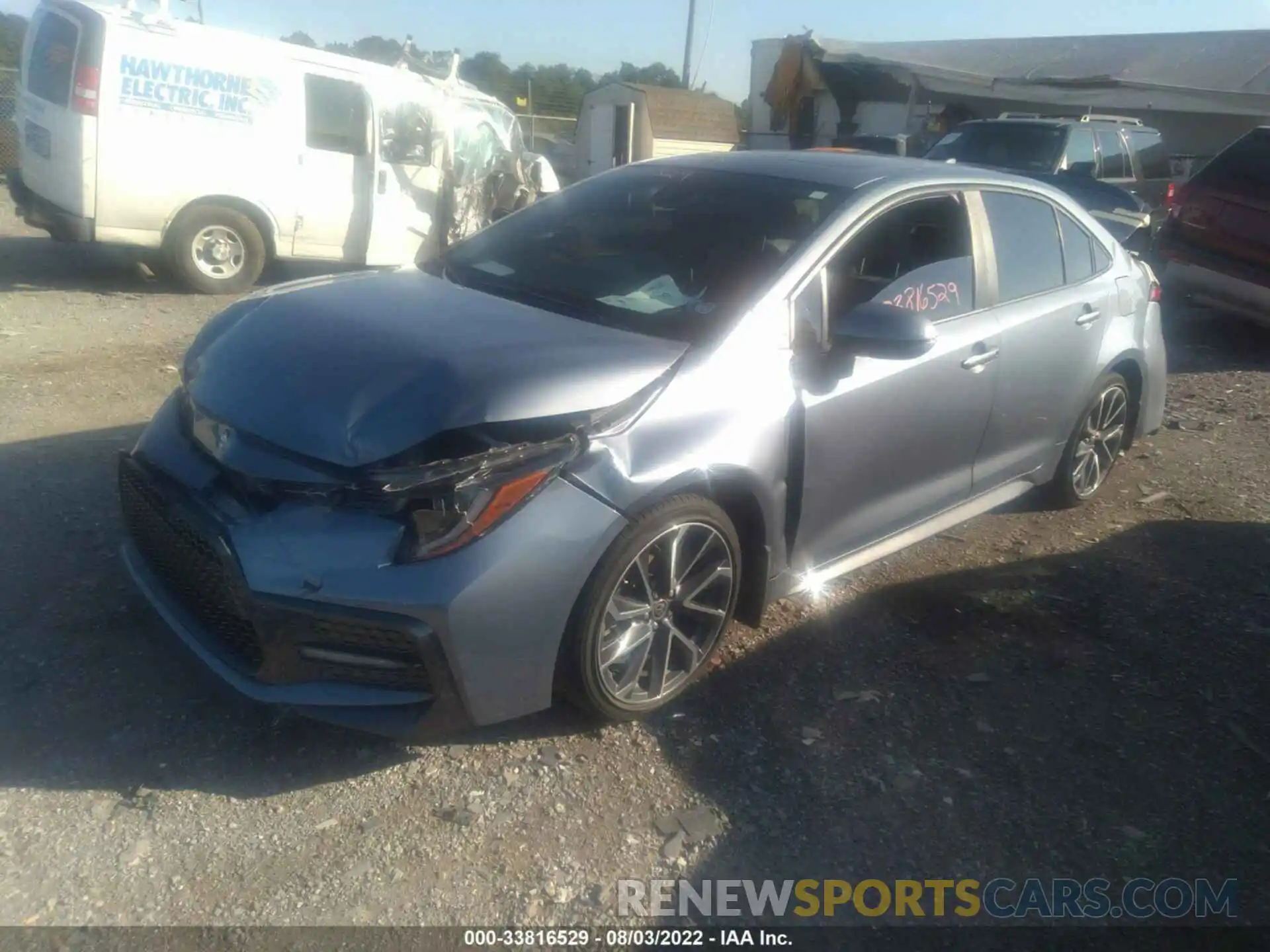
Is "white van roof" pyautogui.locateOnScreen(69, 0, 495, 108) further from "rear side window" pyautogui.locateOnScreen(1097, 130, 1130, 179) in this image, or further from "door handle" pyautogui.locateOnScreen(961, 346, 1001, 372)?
"rear side window" pyautogui.locateOnScreen(1097, 130, 1130, 179)

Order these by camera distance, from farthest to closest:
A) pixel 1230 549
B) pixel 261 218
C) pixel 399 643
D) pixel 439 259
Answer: pixel 261 218 → pixel 1230 549 → pixel 439 259 → pixel 399 643

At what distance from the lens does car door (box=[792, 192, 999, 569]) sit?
348 centimetres

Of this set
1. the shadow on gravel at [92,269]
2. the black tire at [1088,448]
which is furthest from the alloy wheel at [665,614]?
the shadow on gravel at [92,269]

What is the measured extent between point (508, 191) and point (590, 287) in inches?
302

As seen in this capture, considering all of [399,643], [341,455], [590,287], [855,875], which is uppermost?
[590,287]

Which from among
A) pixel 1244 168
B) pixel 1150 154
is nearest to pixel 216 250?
pixel 1244 168

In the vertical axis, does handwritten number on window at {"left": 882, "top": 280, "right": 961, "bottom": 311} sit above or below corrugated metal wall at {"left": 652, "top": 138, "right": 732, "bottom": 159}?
below

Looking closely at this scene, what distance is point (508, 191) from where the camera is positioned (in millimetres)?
10938

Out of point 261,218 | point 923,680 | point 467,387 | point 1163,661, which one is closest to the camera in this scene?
point 467,387

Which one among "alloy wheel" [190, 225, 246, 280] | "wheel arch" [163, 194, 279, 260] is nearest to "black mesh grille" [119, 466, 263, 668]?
"wheel arch" [163, 194, 279, 260]

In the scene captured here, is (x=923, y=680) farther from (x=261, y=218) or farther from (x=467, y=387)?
(x=261, y=218)

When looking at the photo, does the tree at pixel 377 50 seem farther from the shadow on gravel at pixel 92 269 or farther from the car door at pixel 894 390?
the car door at pixel 894 390

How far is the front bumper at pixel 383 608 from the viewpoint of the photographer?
264 centimetres

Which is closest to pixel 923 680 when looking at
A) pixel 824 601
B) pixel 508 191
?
pixel 824 601
